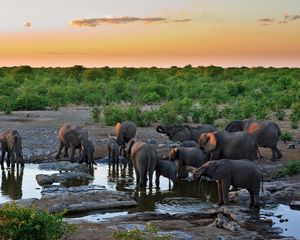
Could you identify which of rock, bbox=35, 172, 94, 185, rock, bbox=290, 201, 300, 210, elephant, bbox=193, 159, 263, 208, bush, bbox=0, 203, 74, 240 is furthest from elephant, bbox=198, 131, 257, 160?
bush, bbox=0, 203, 74, 240

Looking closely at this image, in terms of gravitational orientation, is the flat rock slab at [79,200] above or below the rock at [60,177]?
below

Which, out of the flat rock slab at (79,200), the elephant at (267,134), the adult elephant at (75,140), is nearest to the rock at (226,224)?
the flat rock slab at (79,200)

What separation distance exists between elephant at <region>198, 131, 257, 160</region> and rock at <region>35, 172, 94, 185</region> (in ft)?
12.0

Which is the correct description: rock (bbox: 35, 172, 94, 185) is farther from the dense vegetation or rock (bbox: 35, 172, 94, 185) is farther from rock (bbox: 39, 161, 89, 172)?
the dense vegetation

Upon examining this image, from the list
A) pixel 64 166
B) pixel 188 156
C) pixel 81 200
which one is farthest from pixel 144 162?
pixel 64 166

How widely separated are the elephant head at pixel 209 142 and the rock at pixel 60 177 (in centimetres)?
353

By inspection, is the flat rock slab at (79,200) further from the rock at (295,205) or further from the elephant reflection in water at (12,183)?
the rock at (295,205)

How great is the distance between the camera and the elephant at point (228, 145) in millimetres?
17547

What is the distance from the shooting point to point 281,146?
22.8m

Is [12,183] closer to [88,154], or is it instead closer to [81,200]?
[88,154]

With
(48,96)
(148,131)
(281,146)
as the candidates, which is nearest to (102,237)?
(281,146)

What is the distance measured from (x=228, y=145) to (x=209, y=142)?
0.58 m

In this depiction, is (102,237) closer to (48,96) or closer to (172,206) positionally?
(172,206)

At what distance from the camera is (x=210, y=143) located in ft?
57.8
